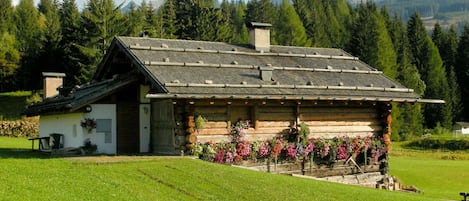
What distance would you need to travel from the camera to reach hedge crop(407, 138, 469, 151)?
6228 cm


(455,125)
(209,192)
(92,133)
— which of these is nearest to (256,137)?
(92,133)

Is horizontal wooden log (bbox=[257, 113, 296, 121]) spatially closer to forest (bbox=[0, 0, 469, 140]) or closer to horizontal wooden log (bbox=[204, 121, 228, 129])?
horizontal wooden log (bbox=[204, 121, 228, 129])

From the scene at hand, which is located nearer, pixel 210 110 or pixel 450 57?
pixel 210 110

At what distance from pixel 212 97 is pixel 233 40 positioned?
5855cm

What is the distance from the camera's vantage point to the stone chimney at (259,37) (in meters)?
26.4

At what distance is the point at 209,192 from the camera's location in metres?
14.5

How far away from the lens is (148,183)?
15062mm

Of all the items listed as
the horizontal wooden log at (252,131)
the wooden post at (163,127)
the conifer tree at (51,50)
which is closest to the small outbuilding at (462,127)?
the conifer tree at (51,50)

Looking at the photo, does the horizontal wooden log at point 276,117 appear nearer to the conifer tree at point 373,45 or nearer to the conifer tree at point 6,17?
the conifer tree at point 373,45

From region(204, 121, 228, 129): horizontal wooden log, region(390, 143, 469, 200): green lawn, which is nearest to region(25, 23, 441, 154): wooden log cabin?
region(204, 121, 228, 129): horizontal wooden log

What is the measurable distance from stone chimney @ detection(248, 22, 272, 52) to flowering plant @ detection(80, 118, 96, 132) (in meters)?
7.95

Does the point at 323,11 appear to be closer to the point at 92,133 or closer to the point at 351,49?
the point at 351,49

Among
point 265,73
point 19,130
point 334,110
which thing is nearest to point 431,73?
point 19,130

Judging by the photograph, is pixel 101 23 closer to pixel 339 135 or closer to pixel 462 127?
pixel 339 135
